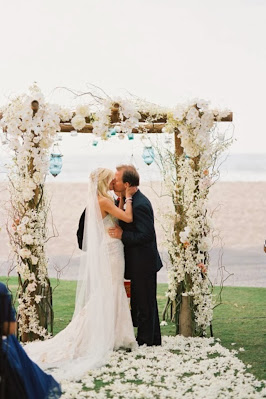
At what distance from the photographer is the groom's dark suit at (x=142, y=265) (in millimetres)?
6312

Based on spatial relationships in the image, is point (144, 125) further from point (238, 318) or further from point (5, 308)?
point (5, 308)

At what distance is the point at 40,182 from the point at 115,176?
73cm

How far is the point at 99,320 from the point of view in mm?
6004

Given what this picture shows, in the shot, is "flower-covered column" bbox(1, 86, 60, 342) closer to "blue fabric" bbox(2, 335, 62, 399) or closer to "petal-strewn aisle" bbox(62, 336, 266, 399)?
"petal-strewn aisle" bbox(62, 336, 266, 399)

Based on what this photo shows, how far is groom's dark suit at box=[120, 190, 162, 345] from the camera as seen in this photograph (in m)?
6.31

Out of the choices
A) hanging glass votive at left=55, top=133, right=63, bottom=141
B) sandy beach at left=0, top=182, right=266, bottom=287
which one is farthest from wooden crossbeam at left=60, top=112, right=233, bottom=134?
sandy beach at left=0, top=182, right=266, bottom=287

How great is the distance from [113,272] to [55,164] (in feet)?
3.93

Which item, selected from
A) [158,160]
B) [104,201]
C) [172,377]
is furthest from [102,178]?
[172,377]

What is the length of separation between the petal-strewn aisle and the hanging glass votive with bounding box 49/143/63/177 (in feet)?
6.06

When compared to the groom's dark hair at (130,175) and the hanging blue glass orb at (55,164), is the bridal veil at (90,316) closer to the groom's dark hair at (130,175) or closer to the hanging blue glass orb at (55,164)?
the groom's dark hair at (130,175)

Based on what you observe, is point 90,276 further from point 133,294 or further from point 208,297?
point 208,297

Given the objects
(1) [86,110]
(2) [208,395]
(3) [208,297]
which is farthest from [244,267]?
(2) [208,395]

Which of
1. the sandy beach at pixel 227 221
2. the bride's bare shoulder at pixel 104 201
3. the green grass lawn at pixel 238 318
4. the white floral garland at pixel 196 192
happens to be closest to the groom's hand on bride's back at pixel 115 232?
the bride's bare shoulder at pixel 104 201

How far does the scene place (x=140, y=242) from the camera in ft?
20.6
